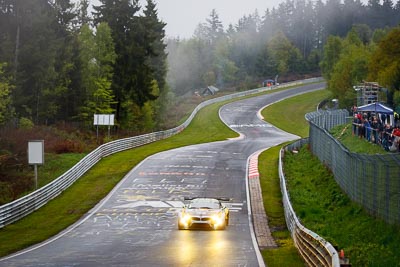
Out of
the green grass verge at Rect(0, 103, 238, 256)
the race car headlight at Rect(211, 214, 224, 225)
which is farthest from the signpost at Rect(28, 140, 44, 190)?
the race car headlight at Rect(211, 214, 224, 225)

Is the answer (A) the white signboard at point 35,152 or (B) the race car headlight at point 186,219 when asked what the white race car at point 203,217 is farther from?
(A) the white signboard at point 35,152

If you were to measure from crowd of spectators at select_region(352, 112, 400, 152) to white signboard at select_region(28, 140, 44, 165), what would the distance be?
1729 centimetres

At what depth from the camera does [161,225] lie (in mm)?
28391

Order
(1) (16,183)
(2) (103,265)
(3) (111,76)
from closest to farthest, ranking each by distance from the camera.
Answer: (2) (103,265) → (1) (16,183) → (3) (111,76)

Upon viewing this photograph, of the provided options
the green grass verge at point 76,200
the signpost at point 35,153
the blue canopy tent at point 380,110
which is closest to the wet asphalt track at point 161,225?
the green grass verge at point 76,200

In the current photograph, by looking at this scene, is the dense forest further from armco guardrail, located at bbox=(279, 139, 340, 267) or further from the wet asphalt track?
armco guardrail, located at bbox=(279, 139, 340, 267)

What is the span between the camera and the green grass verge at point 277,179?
812 inches

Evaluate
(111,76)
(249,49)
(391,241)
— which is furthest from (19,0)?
(249,49)

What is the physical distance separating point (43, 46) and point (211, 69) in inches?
4859

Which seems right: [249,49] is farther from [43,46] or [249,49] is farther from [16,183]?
[16,183]

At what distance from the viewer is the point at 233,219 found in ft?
99.0

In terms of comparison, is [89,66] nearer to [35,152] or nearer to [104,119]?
[104,119]

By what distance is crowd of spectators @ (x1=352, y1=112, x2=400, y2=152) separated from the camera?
3081 cm

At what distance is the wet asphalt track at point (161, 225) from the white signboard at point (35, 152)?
394cm
